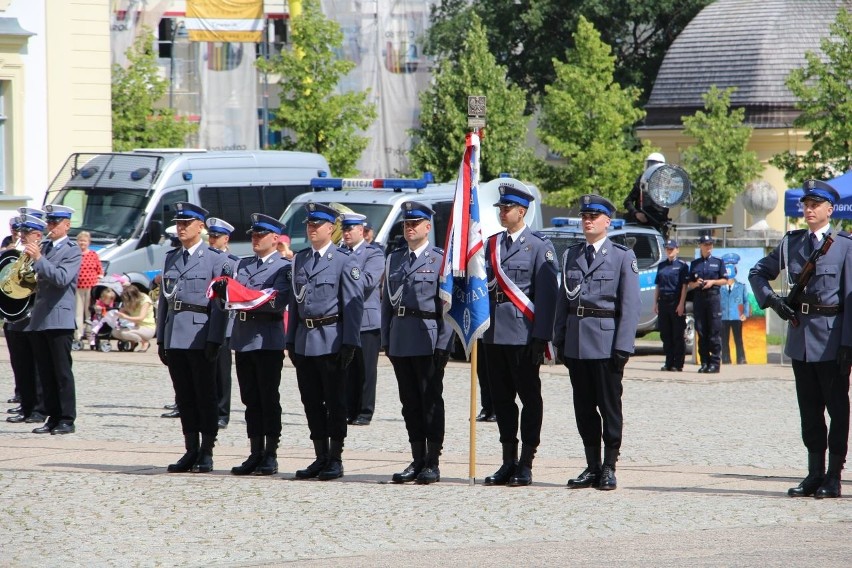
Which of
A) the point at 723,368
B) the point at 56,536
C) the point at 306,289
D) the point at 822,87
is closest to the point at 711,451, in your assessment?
the point at 306,289

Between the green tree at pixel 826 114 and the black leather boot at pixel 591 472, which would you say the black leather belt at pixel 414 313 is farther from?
the green tree at pixel 826 114

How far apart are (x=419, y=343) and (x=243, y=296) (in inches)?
51.9

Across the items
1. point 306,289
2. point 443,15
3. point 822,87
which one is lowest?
point 306,289

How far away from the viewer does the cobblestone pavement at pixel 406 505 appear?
8047mm

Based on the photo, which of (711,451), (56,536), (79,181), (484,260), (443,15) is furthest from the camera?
(443,15)

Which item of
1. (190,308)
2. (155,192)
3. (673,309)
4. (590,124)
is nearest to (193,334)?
(190,308)

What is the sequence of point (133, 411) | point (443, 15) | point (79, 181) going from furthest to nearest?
point (443, 15) < point (79, 181) < point (133, 411)

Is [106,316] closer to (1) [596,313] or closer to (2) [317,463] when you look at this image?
(2) [317,463]

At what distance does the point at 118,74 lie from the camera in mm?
42094

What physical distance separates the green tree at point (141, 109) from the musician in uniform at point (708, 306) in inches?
927

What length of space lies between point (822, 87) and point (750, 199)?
6.39 m

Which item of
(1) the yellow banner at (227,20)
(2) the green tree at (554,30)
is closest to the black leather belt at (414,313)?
(1) the yellow banner at (227,20)

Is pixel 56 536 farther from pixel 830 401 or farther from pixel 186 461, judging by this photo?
pixel 830 401

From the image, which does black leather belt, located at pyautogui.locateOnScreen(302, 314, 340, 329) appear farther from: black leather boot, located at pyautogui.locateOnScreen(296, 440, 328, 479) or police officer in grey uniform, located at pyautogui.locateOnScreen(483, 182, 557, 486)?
police officer in grey uniform, located at pyautogui.locateOnScreen(483, 182, 557, 486)
